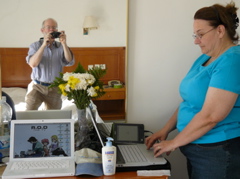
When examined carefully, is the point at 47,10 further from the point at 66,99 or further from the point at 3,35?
the point at 66,99

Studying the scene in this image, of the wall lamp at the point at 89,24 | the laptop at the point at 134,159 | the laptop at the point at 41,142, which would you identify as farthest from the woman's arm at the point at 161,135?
the wall lamp at the point at 89,24

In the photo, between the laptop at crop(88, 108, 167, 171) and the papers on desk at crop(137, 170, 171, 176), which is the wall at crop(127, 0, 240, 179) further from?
the papers on desk at crop(137, 170, 171, 176)

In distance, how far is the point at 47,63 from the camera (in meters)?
1.62

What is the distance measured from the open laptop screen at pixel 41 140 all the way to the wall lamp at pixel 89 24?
0.59 meters

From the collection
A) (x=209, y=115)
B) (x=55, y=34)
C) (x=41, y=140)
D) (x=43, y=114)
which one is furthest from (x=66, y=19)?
(x=209, y=115)

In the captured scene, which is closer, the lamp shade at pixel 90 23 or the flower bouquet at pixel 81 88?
the flower bouquet at pixel 81 88

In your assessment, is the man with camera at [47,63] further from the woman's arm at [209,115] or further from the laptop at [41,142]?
the woman's arm at [209,115]

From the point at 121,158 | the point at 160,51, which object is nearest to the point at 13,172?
the point at 121,158

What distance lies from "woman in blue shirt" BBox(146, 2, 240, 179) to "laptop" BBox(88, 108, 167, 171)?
60mm

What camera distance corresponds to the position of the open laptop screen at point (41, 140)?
4.53 ft

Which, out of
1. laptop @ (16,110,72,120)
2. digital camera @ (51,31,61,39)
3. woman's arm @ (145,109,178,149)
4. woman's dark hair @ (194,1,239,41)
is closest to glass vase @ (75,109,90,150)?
laptop @ (16,110,72,120)

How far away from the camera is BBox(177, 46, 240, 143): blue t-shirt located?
1208mm

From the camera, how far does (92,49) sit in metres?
1.68

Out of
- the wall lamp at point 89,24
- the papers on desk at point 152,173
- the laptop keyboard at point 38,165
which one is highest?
the wall lamp at point 89,24
